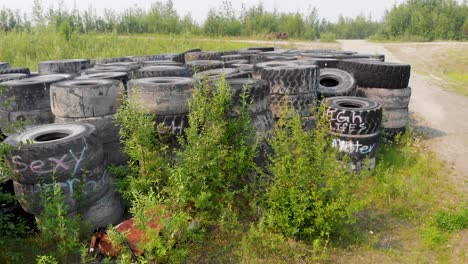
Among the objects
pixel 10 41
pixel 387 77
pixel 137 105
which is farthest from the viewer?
pixel 10 41

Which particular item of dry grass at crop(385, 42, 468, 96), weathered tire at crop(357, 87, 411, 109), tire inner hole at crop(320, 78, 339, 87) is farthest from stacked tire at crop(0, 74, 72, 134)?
dry grass at crop(385, 42, 468, 96)

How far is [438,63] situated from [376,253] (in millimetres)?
22072

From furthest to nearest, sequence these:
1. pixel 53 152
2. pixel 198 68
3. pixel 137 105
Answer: pixel 198 68
pixel 137 105
pixel 53 152

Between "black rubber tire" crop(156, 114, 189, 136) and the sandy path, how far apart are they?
4.08 m

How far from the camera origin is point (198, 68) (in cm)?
725

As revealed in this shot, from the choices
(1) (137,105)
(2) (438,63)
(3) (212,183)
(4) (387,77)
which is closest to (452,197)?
(4) (387,77)

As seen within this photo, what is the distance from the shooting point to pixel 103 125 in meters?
4.52

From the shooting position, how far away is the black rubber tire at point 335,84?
A: 6.46 meters

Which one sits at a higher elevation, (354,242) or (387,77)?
(387,77)

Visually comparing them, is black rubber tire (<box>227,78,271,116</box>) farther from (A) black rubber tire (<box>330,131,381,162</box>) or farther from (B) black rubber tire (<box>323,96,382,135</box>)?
(A) black rubber tire (<box>330,131,381,162</box>)

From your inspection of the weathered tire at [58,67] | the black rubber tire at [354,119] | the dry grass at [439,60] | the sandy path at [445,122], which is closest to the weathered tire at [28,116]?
the weathered tire at [58,67]

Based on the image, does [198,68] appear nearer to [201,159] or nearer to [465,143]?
[201,159]

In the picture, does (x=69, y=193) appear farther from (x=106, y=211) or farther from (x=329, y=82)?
(x=329, y=82)

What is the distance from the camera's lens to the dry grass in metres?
16.3
